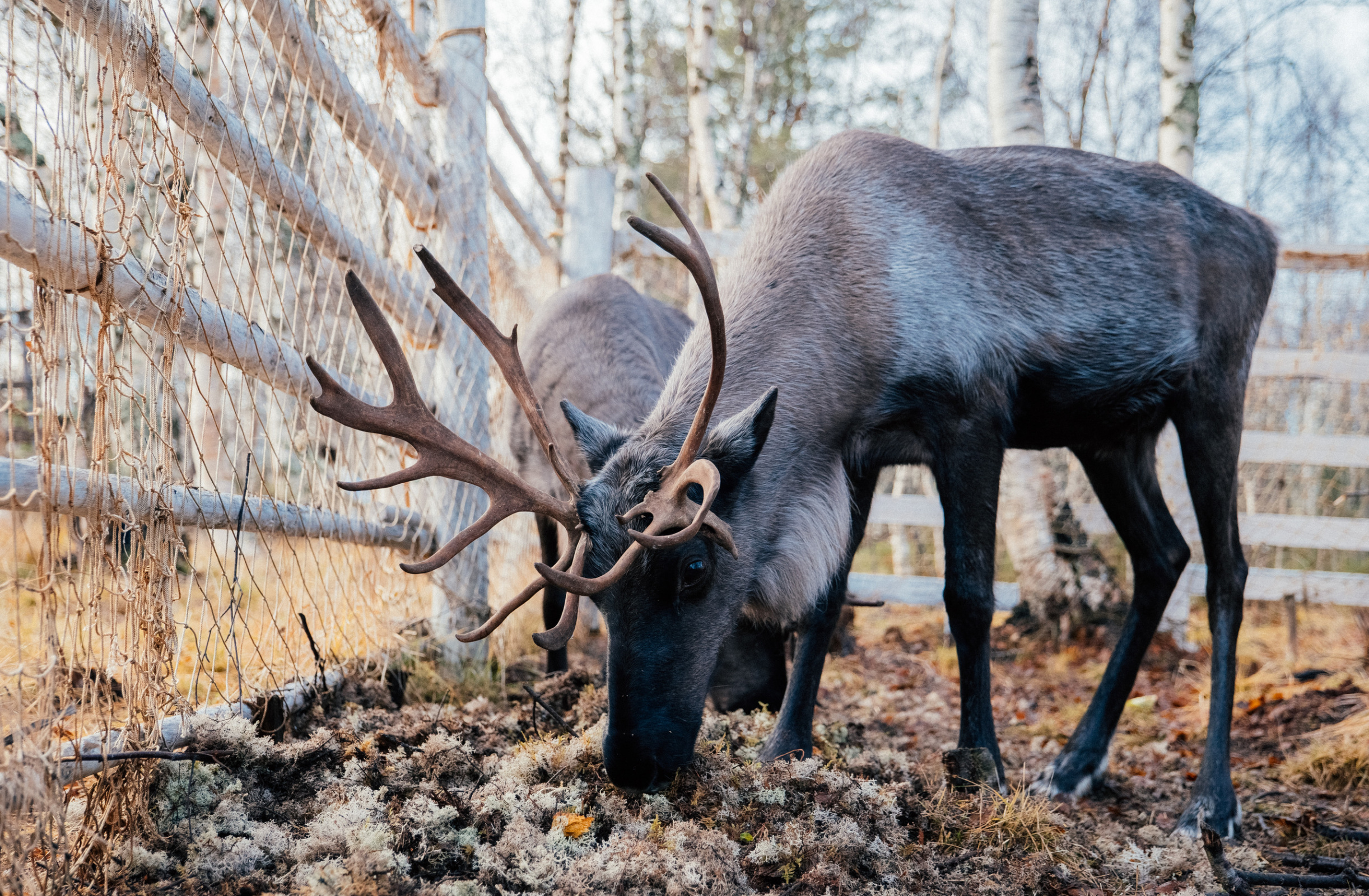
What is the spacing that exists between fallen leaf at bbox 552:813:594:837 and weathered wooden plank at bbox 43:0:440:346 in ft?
5.64

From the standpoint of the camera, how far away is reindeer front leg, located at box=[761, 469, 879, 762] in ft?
9.35

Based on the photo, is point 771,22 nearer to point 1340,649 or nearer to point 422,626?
point 1340,649

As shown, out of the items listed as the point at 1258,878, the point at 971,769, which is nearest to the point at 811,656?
the point at 971,769

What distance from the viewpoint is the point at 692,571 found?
2496 mm

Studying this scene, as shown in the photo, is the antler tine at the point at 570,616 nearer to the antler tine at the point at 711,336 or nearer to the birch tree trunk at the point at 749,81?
the antler tine at the point at 711,336

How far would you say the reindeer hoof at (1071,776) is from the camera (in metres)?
3.36

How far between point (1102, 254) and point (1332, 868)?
81.8 inches

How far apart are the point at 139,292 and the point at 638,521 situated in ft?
4.11

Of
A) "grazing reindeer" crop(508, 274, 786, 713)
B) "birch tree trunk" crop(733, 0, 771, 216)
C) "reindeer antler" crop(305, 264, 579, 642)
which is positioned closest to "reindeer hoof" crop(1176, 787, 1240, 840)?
"grazing reindeer" crop(508, 274, 786, 713)

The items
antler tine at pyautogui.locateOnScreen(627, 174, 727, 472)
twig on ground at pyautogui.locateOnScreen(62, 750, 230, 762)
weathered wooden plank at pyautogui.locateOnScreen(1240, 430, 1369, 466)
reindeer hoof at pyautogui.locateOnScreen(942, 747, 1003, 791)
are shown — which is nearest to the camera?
twig on ground at pyautogui.locateOnScreen(62, 750, 230, 762)

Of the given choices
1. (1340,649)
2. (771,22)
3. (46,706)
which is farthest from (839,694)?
(771,22)

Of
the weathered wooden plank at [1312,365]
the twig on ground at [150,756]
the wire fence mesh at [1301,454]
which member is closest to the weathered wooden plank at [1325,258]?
the wire fence mesh at [1301,454]

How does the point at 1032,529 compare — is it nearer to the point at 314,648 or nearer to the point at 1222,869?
the point at 1222,869

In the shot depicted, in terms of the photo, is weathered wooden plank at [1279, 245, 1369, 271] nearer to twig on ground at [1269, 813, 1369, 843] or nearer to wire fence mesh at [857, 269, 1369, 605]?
wire fence mesh at [857, 269, 1369, 605]
